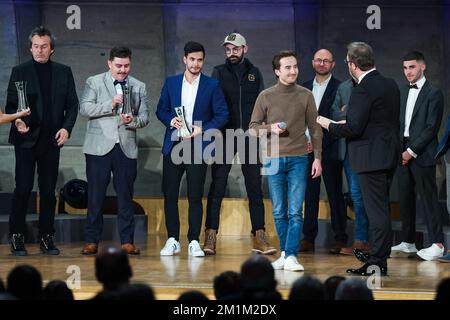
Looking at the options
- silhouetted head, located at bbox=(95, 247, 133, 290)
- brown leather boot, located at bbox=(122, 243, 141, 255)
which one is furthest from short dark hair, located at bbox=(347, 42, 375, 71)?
silhouetted head, located at bbox=(95, 247, 133, 290)

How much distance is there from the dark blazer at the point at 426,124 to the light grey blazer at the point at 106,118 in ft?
6.67

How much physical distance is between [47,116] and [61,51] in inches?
91.8

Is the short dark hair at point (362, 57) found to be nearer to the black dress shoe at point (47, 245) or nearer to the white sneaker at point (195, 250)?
the white sneaker at point (195, 250)

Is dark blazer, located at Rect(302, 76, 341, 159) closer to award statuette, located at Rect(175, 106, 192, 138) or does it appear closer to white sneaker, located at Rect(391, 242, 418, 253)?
white sneaker, located at Rect(391, 242, 418, 253)

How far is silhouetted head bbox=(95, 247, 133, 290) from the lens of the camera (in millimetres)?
3480

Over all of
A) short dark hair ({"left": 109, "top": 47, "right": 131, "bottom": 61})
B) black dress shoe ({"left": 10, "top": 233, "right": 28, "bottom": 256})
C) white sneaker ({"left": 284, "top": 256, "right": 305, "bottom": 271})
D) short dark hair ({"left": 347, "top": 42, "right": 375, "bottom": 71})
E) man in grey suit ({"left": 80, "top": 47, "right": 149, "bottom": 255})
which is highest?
short dark hair ({"left": 109, "top": 47, "right": 131, "bottom": 61})

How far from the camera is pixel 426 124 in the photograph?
725 cm

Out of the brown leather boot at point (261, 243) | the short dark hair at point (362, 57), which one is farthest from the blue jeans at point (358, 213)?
the short dark hair at point (362, 57)

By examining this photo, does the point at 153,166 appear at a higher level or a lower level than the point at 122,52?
lower

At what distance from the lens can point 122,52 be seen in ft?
23.4

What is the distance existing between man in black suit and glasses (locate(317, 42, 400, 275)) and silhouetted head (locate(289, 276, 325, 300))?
2.46m
